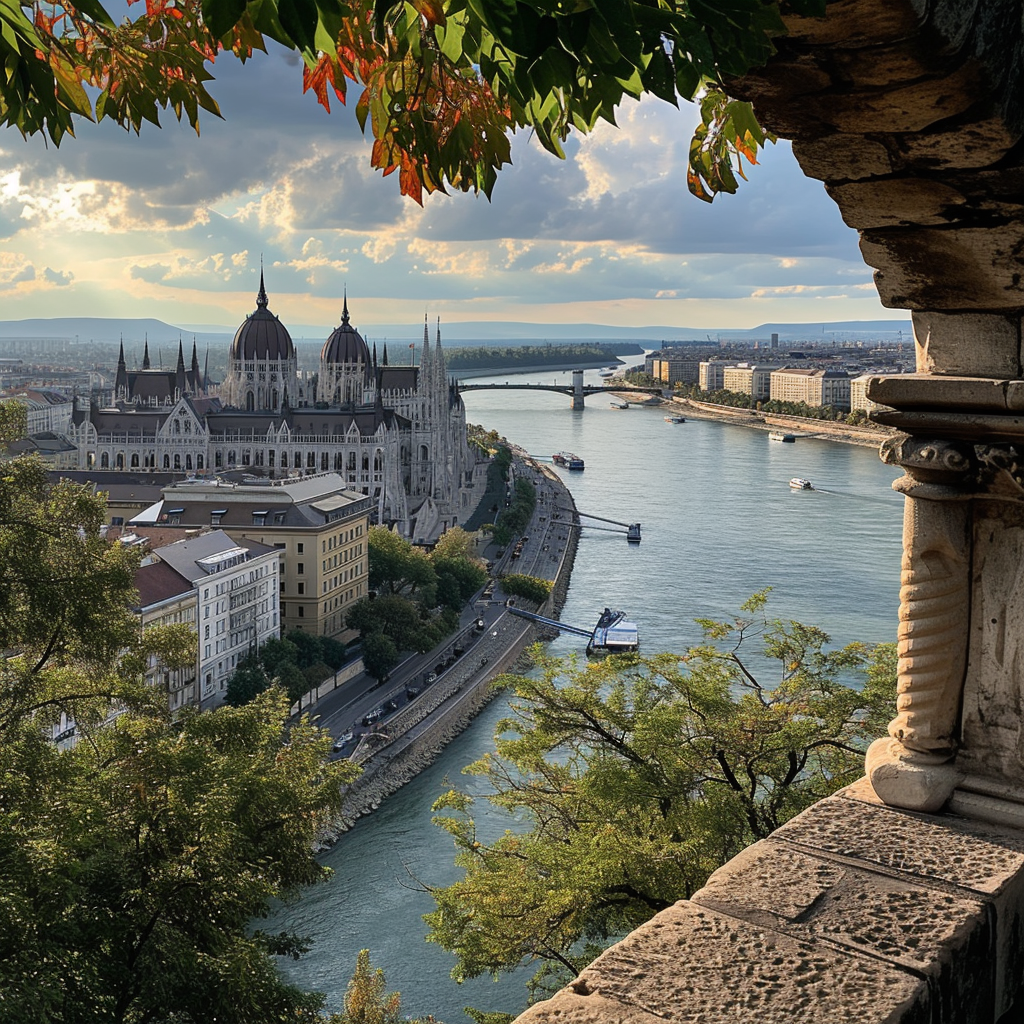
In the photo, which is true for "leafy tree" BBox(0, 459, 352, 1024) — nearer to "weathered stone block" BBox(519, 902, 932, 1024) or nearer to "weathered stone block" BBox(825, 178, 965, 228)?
"weathered stone block" BBox(519, 902, 932, 1024)

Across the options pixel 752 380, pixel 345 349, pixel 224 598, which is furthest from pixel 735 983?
pixel 752 380

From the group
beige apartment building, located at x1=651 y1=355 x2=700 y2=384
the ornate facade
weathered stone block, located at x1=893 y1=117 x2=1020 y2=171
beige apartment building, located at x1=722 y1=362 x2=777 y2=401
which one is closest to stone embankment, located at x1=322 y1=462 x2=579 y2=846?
weathered stone block, located at x1=893 y1=117 x2=1020 y2=171

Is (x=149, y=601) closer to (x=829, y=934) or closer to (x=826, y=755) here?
(x=826, y=755)

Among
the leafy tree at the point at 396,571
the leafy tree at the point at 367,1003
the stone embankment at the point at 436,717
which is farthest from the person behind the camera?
the leafy tree at the point at 396,571

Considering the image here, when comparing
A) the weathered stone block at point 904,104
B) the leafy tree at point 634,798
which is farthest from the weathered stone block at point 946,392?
the leafy tree at point 634,798

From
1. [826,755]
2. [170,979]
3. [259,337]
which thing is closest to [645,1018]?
[170,979]

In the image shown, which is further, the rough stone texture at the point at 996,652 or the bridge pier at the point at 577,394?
the bridge pier at the point at 577,394

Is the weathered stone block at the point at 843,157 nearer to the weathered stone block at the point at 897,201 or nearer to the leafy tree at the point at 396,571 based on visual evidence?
the weathered stone block at the point at 897,201
